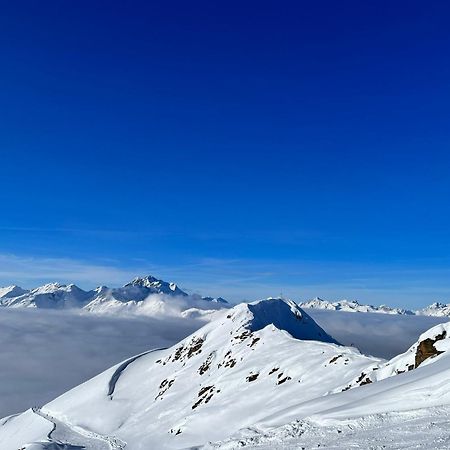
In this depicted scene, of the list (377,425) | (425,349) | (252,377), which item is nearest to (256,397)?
(252,377)

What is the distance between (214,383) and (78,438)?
27.4 m

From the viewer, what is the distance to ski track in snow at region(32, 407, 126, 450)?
69075 mm

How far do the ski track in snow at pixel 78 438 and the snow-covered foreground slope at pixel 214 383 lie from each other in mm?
1591

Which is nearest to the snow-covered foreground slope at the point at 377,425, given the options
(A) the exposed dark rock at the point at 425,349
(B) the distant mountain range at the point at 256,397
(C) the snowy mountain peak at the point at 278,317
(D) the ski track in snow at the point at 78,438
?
(B) the distant mountain range at the point at 256,397

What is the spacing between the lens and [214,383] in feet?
252

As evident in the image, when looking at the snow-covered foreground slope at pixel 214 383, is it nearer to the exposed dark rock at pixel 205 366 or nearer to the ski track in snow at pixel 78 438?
the exposed dark rock at pixel 205 366

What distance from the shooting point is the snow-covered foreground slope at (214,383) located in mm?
53156

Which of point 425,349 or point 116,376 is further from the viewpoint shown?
point 116,376

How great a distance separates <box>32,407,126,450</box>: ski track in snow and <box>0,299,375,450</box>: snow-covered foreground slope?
1591 millimetres

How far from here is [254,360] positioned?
7706 centimetres

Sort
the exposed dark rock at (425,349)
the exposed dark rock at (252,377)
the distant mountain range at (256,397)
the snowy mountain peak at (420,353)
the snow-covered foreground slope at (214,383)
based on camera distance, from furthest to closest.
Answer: the exposed dark rock at (252,377) < the snow-covered foreground slope at (214,383) < the exposed dark rock at (425,349) < the snowy mountain peak at (420,353) < the distant mountain range at (256,397)

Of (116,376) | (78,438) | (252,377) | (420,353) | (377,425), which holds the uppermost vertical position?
(420,353)

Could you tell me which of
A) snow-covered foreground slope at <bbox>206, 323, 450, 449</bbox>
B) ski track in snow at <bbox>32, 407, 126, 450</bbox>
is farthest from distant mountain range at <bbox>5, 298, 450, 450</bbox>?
ski track in snow at <bbox>32, 407, 126, 450</bbox>

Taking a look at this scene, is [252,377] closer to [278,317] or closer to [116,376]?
[278,317]
